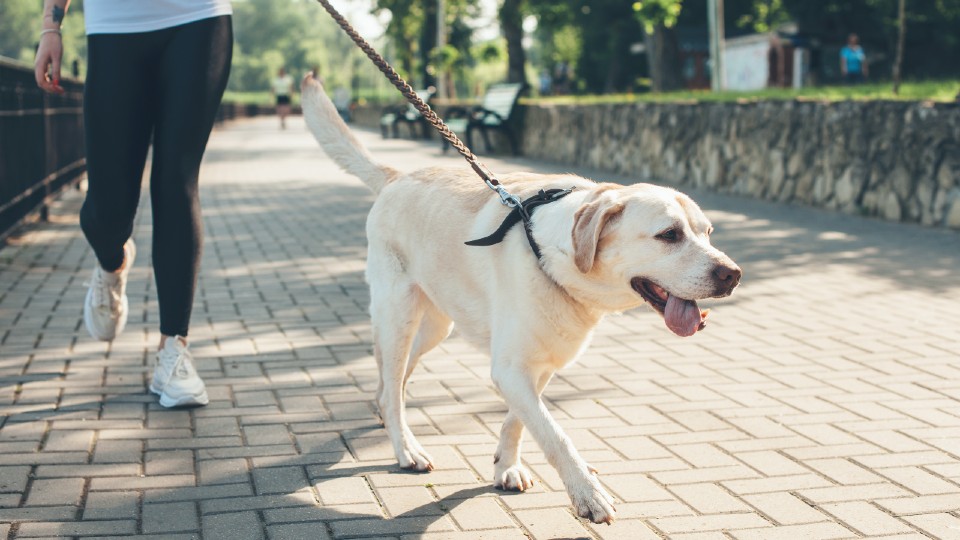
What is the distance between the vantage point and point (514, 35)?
102 ft

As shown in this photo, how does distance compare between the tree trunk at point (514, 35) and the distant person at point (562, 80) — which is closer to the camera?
the tree trunk at point (514, 35)

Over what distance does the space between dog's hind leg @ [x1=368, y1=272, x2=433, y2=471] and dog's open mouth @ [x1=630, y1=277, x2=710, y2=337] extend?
3.25ft

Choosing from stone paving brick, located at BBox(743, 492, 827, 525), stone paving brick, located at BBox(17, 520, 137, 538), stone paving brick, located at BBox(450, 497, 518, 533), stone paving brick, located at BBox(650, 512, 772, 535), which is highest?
stone paving brick, located at BBox(17, 520, 137, 538)

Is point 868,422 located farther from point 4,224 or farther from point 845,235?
point 4,224

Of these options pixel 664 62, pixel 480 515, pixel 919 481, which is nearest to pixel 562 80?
pixel 664 62

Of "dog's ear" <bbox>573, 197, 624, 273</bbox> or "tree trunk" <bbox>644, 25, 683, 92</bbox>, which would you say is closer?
"dog's ear" <bbox>573, 197, 624, 273</bbox>

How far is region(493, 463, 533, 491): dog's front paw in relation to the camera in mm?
3467

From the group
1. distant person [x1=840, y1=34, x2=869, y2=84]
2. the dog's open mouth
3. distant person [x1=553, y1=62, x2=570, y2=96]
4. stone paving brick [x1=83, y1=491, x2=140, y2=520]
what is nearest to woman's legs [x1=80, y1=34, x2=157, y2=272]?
stone paving brick [x1=83, y1=491, x2=140, y2=520]

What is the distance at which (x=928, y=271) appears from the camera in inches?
312

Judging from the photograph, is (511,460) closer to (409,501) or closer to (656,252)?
(409,501)

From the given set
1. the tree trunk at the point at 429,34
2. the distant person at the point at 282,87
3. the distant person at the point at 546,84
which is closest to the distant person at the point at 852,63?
the tree trunk at the point at 429,34

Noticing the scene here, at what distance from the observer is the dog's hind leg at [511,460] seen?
3.47 metres

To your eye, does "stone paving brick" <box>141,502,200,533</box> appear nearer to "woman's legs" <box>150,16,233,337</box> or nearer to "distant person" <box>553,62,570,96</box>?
"woman's legs" <box>150,16,233,337</box>

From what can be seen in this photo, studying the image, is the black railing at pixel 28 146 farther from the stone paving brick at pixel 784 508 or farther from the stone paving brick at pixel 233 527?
the stone paving brick at pixel 784 508
